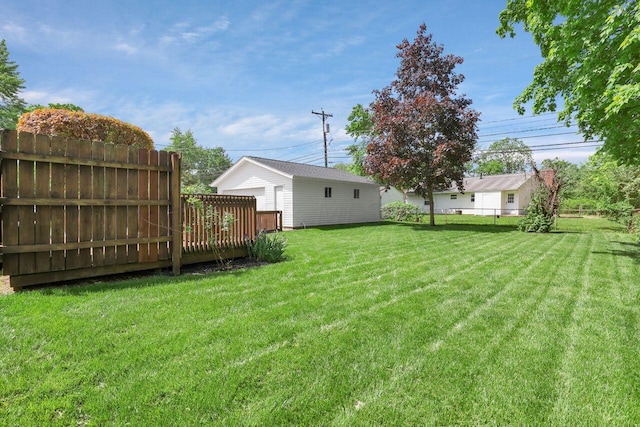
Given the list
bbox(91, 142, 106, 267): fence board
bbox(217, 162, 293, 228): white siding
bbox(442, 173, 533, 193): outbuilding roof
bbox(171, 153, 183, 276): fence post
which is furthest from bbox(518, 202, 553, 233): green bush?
bbox(442, 173, 533, 193): outbuilding roof

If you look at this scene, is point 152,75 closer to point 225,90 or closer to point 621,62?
point 225,90

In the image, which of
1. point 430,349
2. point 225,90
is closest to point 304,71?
point 225,90

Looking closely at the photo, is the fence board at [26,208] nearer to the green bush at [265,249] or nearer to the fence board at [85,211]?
the fence board at [85,211]

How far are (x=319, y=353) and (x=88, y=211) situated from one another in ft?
13.2

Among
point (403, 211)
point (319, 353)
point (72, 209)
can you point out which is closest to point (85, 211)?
point (72, 209)

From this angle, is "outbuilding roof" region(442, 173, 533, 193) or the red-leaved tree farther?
→ "outbuilding roof" region(442, 173, 533, 193)

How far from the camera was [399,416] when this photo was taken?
1.72m

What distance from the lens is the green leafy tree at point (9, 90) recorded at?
24.2 m

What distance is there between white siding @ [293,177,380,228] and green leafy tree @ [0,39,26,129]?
25.9 m

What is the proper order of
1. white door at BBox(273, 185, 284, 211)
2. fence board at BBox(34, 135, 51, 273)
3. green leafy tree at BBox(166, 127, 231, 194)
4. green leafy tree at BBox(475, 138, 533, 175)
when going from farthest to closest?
green leafy tree at BBox(475, 138, 533, 175)
green leafy tree at BBox(166, 127, 231, 194)
white door at BBox(273, 185, 284, 211)
fence board at BBox(34, 135, 51, 273)

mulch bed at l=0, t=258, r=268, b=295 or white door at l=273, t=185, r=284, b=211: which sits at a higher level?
white door at l=273, t=185, r=284, b=211

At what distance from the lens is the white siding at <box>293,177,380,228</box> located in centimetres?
1593

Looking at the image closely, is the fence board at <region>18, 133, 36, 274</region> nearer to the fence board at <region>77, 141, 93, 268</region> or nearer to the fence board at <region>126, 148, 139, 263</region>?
the fence board at <region>77, 141, 93, 268</region>

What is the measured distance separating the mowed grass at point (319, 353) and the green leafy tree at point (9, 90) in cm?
3144
